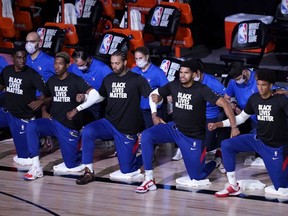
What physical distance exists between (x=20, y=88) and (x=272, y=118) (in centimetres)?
319

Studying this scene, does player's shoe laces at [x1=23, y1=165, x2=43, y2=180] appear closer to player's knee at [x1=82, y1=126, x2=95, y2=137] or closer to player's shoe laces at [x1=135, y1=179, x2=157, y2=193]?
player's knee at [x1=82, y1=126, x2=95, y2=137]

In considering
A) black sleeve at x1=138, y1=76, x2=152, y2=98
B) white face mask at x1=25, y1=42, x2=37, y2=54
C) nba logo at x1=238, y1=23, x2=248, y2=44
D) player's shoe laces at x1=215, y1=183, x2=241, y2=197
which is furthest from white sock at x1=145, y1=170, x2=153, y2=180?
nba logo at x1=238, y1=23, x2=248, y2=44

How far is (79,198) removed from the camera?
39.7ft

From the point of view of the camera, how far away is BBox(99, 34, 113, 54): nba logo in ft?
50.2

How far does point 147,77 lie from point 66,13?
333 centimetres

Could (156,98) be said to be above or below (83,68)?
below

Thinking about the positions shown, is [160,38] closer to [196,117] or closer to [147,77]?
[147,77]

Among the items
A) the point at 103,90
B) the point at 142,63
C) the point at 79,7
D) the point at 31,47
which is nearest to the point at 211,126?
the point at 103,90

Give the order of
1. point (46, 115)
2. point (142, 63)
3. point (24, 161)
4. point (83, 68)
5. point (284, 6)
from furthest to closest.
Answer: point (284, 6) → point (83, 68) → point (24, 161) → point (142, 63) → point (46, 115)

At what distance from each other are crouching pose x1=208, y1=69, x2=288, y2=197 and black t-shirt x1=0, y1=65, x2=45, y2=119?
7.90 ft

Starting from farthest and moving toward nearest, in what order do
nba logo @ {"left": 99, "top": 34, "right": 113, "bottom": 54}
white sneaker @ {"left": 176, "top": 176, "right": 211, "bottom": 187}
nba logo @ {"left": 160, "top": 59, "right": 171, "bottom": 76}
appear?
nba logo @ {"left": 99, "top": 34, "right": 113, "bottom": 54}, nba logo @ {"left": 160, "top": 59, "right": 171, "bottom": 76}, white sneaker @ {"left": 176, "top": 176, "right": 211, "bottom": 187}

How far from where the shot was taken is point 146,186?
12.4m

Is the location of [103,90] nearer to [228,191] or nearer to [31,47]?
[31,47]

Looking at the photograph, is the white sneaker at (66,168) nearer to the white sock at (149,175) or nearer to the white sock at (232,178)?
the white sock at (149,175)
